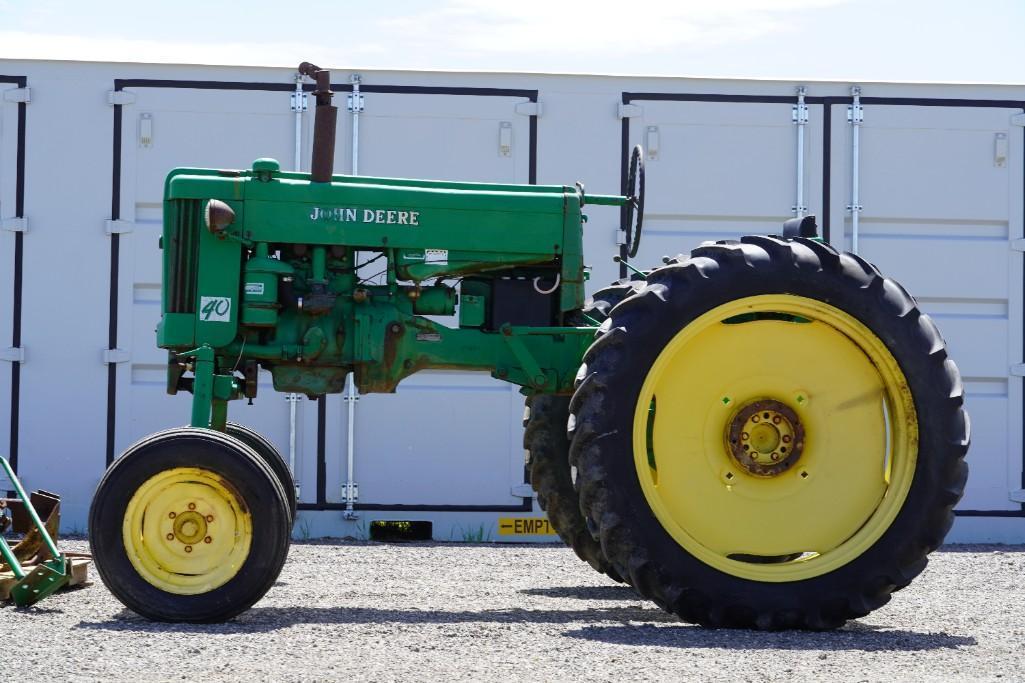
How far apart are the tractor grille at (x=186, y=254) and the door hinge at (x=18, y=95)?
11.2 feet

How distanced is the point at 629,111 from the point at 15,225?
4033mm

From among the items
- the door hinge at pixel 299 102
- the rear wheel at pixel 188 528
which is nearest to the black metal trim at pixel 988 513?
the door hinge at pixel 299 102

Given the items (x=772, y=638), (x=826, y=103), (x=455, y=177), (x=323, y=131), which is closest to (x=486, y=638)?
(x=772, y=638)

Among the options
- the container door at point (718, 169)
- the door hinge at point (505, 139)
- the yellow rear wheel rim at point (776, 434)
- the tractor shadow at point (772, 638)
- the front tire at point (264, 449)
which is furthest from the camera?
the container door at point (718, 169)

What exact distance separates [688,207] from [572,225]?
308 centimetres

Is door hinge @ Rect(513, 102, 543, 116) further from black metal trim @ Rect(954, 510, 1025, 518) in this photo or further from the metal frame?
black metal trim @ Rect(954, 510, 1025, 518)

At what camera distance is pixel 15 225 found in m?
9.68

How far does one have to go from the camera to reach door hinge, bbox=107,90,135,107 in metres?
9.77

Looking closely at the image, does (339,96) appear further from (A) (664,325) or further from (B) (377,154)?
(A) (664,325)

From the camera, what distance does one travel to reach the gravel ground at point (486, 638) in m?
5.02

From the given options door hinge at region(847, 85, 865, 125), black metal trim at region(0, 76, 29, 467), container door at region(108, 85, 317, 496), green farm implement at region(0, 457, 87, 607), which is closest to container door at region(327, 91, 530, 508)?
container door at region(108, 85, 317, 496)

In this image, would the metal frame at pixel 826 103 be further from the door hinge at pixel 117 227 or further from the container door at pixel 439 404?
the door hinge at pixel 117 227

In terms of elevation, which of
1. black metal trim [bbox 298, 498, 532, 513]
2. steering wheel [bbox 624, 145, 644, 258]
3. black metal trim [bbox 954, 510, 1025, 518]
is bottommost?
black metal trim [bbox 298, 498, 532, 513]

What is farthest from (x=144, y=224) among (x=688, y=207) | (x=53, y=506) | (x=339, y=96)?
(x=688, y=207)
